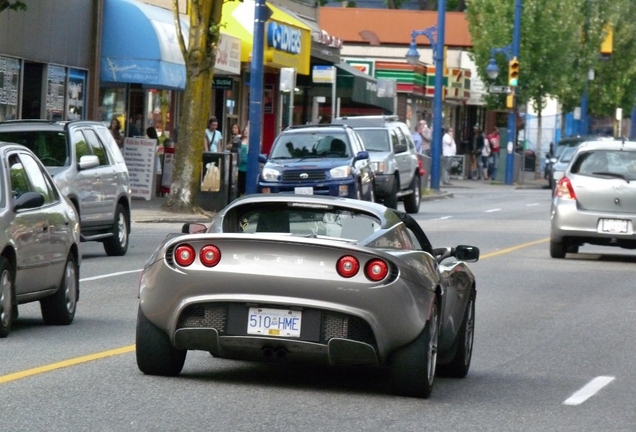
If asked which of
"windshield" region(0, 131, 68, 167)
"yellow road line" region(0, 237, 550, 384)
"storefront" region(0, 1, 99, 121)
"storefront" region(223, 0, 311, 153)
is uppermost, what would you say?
"storefront" region(223, 0, 311, 153)

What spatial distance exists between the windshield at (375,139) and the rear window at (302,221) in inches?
945

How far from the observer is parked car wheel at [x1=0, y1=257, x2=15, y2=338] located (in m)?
11.4

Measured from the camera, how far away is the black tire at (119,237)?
67.4ft

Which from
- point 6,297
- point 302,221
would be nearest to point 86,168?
point 6,297

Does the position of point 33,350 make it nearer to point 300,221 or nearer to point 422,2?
point 300,221

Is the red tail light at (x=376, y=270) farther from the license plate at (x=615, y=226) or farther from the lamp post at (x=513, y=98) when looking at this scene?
the lamp post at (x=513, y=98)

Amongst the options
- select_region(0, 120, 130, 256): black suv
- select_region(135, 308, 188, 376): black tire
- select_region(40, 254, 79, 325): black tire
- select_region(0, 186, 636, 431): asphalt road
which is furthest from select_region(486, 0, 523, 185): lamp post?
select_region(135, 308, 188, 376): black tire

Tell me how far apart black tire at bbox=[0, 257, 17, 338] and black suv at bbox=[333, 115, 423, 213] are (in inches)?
830

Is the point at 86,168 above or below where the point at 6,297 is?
above

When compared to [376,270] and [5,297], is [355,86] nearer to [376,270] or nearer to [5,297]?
[5,297]

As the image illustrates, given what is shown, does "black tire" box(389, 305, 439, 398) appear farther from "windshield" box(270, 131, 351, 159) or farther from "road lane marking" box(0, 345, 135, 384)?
"windshield" box(270, 131, 351, 159)

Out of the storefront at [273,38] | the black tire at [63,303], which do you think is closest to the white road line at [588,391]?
the black tire at [63,303]

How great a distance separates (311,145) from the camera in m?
29.4

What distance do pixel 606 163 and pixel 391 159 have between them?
452 inches
